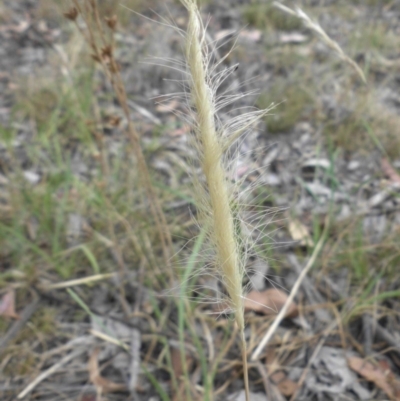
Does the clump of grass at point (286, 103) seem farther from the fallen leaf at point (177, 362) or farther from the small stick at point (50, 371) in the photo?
the small stick at point (50, 371)

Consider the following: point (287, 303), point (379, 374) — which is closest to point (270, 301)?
point (287, 303)

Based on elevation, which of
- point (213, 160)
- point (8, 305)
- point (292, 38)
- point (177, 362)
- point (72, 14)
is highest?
point (292, 38)

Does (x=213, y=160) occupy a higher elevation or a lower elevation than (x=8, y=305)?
higher

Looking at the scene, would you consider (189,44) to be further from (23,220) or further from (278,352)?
(23,220)

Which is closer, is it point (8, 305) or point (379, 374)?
point (379, 374)

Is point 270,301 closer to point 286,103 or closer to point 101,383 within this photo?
point 101,383

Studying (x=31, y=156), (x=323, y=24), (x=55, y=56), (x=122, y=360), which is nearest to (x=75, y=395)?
(x=122, y=360)

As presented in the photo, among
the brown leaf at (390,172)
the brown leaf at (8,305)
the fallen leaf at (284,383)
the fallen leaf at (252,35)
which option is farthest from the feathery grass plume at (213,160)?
the fallen leaf at (252,35)
